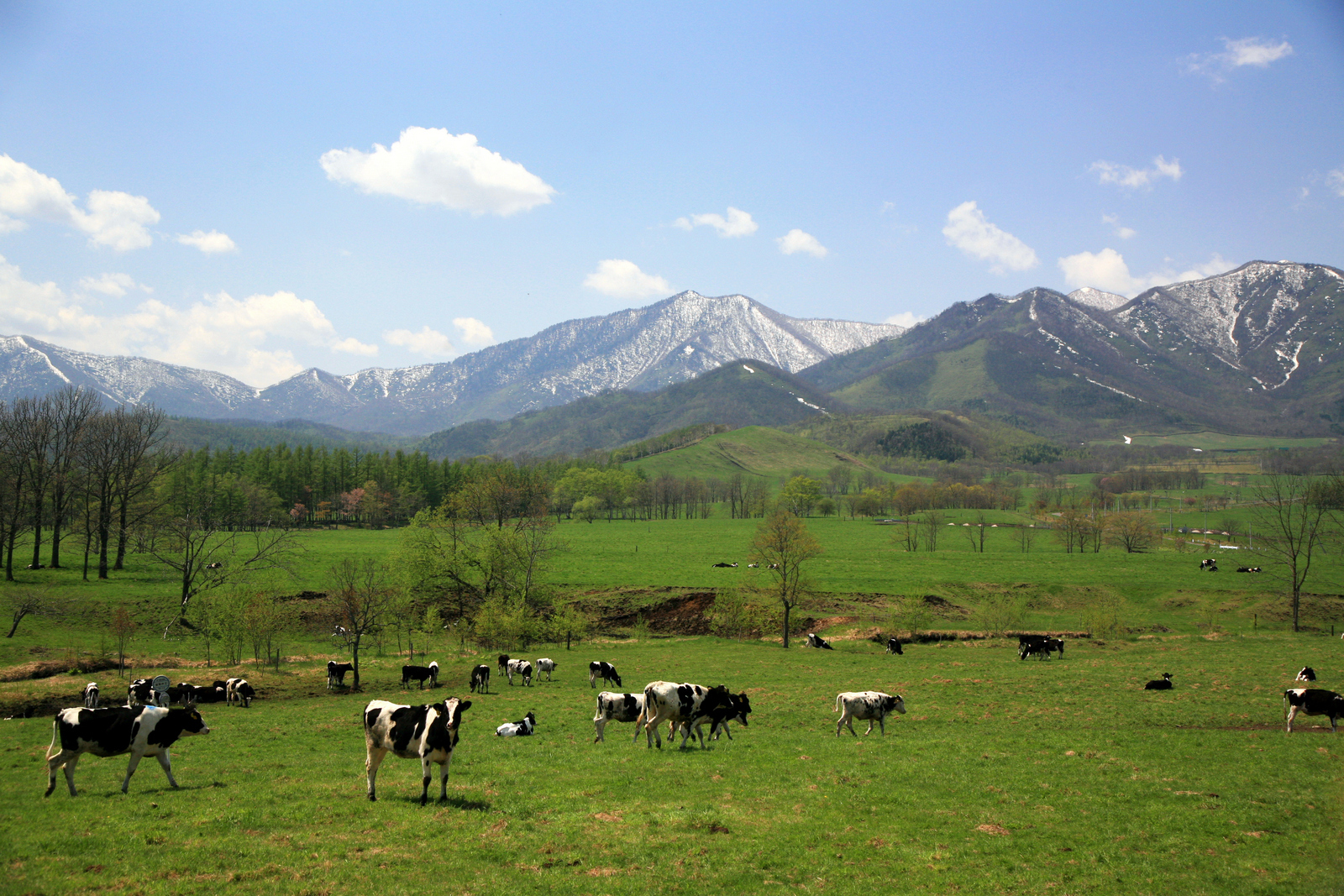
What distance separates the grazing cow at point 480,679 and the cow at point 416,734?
20688 millimetres

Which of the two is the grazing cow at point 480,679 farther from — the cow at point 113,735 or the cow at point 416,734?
the cow at point 416,734

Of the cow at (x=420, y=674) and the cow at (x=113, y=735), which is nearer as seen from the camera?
the cow at (x=113, y=735)

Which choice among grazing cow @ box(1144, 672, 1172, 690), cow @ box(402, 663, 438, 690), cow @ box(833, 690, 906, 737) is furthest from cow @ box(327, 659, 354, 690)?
grazing cow @ box(1144, 672, 1172, 690)

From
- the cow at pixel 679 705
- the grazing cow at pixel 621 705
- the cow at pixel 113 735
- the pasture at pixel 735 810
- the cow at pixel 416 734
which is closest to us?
the pasture at pixel 735 810

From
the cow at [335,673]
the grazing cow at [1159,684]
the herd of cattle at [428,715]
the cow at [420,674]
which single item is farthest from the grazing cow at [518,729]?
the grazing cow at [1159,684]

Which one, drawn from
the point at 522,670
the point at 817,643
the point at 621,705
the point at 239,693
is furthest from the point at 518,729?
the point at 817,643

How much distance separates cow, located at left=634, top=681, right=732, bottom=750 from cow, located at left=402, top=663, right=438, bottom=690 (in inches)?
752

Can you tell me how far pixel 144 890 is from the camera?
959cm

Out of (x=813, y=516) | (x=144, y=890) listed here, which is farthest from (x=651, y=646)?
(x=813, y=516)

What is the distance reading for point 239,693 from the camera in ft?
99.3

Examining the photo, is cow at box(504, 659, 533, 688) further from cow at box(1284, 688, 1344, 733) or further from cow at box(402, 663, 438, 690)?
cow at box(1284, 688, 1344, 733)

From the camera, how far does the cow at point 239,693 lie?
30281mm

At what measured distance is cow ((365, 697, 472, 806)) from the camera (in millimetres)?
13820

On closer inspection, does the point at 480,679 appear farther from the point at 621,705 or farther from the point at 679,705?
the point at 679,705
